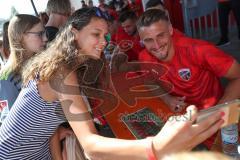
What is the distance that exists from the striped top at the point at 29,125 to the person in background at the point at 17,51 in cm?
77

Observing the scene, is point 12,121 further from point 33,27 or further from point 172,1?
point 172,1

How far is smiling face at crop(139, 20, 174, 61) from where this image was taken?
89.4 inches

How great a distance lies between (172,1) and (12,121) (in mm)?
5198

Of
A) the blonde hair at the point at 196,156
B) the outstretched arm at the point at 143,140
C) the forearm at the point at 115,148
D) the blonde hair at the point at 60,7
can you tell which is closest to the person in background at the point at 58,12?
the blonde hair at the point at 60,7

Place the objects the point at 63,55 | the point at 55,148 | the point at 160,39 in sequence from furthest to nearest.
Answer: the point at 160,39
the point at 55,148
the point at 63,55

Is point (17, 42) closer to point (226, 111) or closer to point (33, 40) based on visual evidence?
point (33, 40)

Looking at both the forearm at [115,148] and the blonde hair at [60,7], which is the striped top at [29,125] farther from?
the blonde hair at [60,7]

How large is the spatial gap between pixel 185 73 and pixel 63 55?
0.95m

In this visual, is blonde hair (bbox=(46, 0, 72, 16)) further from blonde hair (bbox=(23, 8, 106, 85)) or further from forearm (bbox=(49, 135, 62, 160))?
forearm (bbox=(49, 135, 62, 160))

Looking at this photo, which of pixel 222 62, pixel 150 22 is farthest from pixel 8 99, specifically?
pixel 222 62

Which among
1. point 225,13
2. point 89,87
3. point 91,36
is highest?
point 91,36

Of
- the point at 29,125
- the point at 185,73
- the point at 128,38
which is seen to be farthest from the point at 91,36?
the point at 128,38

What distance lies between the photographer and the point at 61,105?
1.48 metres

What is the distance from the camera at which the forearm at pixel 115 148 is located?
1.03m
